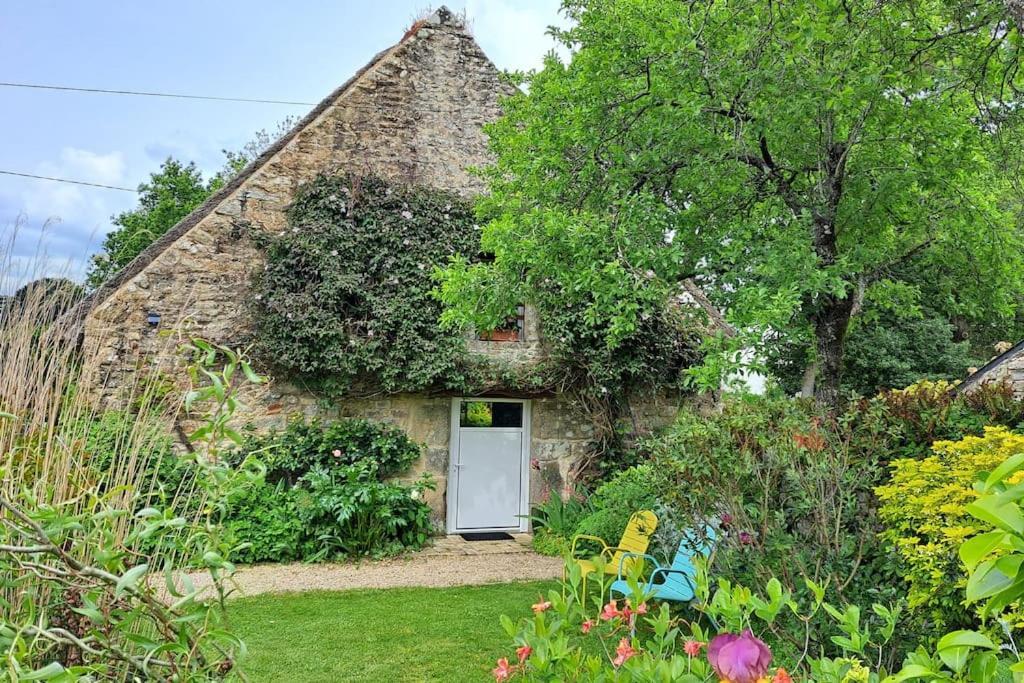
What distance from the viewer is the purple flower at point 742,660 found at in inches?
41.0

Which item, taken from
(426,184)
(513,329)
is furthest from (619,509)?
(426,184)

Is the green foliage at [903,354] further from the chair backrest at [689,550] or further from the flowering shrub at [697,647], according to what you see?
the flowering shrub at [697,647]

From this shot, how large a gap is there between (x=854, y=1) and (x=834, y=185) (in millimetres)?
1574

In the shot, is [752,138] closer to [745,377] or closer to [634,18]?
[634,18]

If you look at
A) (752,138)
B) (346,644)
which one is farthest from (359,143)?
(346,644)

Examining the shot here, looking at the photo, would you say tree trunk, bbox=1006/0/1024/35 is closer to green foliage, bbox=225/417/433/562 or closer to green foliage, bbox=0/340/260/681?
green foliage, bbox=0/340/260/681

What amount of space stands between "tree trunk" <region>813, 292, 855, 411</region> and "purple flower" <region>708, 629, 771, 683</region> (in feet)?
17.2

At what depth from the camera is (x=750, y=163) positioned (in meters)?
5.95

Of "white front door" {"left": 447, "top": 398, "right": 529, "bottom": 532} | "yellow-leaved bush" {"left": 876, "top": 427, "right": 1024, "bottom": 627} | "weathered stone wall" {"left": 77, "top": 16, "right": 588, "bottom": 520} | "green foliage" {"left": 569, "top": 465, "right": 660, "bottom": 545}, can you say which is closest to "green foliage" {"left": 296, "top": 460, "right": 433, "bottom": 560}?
"weathered stone wall" {"left": 77, "top": 16, "right": 588, "bottom": 520}

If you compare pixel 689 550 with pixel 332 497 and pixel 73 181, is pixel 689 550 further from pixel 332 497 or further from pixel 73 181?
pixel 73 181

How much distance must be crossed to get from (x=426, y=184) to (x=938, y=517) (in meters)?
7.62

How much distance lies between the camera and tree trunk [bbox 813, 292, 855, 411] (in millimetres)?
5770

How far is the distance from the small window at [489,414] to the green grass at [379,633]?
3.12 m

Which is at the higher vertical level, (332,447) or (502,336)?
(502,336)
